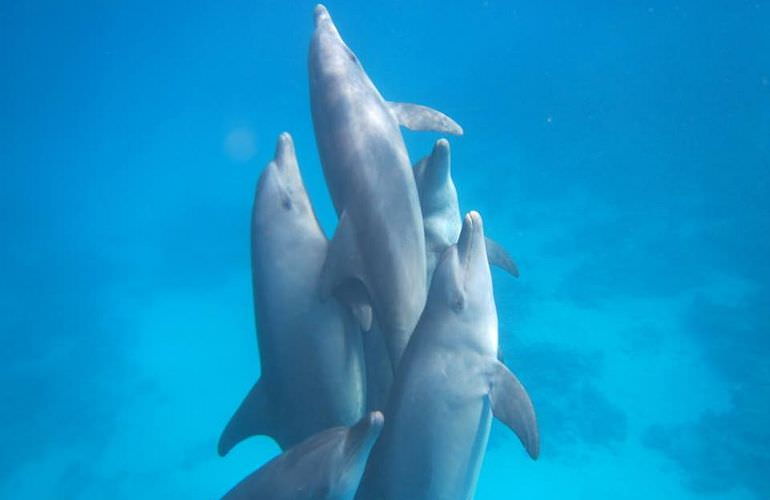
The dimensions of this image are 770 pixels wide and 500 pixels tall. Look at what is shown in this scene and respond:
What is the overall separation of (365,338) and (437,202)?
1.69 m

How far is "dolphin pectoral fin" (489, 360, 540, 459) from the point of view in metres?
4.50

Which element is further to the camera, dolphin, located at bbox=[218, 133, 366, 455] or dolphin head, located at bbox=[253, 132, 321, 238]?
dolphin head, located at bbox=[253, 132, 321, 238]

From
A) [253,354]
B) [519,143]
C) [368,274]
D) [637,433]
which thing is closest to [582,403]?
[637,433]

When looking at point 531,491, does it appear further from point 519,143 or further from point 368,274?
point 368,274

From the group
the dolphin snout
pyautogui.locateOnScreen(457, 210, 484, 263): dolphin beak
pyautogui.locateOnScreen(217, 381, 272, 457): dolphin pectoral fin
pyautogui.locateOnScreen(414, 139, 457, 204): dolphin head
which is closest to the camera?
the dolphin snout

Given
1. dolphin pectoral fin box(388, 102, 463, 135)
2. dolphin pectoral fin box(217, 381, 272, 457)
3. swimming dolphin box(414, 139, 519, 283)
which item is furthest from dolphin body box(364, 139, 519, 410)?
dolphin pectoral fin box(217, 381, 272, 457)

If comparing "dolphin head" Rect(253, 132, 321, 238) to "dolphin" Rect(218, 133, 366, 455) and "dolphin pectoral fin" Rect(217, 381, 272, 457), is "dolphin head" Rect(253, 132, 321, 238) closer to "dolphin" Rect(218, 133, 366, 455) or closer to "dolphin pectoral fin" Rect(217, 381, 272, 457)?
"dolphin" Rect(218, 133, 366, 455)

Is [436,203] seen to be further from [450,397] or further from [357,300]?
[450,397]

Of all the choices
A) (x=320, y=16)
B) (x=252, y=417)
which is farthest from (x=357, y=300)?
(x=320, y=16)

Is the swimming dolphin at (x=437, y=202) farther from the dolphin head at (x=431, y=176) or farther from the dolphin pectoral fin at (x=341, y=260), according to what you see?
the dolphin pectoral fin at (x=341, y=260)

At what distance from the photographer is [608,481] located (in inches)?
854

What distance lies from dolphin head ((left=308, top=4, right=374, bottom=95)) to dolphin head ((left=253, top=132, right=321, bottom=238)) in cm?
62

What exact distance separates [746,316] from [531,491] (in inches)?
388

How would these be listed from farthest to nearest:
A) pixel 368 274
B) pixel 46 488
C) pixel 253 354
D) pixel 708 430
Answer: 1. pixel 253 354
2. pixel 46 488
3. pixel 708 430
4. pixel 368 274
